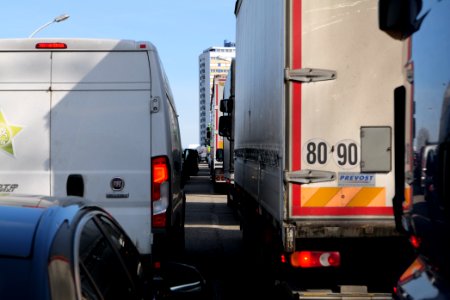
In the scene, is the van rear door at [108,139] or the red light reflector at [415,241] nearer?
the red light reflector at [415,241]

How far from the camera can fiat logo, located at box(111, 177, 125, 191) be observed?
7.03 meters

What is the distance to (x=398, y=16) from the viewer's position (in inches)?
136

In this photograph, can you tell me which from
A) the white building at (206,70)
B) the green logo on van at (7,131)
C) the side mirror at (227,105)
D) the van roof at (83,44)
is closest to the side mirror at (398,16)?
the van roof at (83,44)

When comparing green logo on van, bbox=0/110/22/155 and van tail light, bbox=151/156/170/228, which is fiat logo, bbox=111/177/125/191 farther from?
green logo on van, bbox=0/110/22/155

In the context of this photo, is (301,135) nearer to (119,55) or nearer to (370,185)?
(370,185)

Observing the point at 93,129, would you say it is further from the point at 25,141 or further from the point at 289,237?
the point at 289,237

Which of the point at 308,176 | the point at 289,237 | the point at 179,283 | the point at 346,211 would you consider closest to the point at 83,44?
the point at 308,176

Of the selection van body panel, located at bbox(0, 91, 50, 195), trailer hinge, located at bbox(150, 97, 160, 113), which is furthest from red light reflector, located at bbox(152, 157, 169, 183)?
van body panel, located at bbox(0, 91, 50, 195)

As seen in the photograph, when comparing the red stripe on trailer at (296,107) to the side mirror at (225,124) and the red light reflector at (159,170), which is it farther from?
the side mirror at (225,124)

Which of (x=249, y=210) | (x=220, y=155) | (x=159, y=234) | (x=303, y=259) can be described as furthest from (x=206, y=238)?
(x=220, y=155)

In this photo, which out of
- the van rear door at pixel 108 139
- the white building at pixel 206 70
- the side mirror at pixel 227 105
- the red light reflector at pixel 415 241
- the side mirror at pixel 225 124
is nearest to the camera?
the red light reflector at pixel 415 241

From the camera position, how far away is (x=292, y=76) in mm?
6012

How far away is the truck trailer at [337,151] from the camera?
6.00m

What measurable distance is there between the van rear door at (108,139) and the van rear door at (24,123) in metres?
0.10
